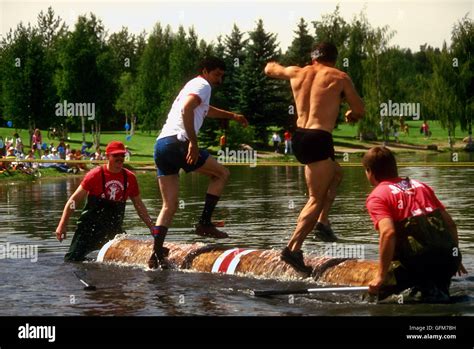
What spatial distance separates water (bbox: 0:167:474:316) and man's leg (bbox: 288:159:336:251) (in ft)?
2.49

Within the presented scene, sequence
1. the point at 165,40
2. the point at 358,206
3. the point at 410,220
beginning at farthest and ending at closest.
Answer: the point at 165,40 → the point at 358,206 → the point at 410,220

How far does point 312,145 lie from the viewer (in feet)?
35.7

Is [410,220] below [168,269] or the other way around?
the other way around

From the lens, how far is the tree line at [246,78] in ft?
190

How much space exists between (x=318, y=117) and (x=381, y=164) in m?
1.73

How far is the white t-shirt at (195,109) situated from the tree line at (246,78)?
139 feet

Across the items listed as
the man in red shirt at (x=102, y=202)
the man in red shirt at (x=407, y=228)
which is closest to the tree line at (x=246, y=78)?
the man in red shirt at (x=102, y=202)

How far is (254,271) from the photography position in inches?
473

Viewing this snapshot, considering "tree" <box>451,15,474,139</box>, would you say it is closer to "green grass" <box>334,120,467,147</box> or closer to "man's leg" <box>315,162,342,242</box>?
"green grass" <box>334,120,467,147</box>

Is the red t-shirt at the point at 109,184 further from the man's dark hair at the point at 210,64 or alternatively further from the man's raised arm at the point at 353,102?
the man's raised arm at the point at 353,102

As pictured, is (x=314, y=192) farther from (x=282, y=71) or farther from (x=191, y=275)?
(x=191, y=275)

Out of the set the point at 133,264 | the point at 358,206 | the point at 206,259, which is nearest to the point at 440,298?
the point at 206,259

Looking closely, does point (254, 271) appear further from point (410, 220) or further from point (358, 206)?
point (358, 206)

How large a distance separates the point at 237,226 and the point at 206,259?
5.55 metres
